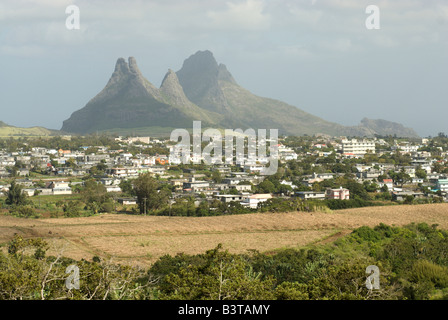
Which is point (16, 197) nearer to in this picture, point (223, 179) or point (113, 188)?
point (113, 188)

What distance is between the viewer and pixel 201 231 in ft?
92.3

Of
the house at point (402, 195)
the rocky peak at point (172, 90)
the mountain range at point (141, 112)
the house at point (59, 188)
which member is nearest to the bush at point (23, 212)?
the house at point (59, 188)

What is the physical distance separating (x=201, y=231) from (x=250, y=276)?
38.1 ft

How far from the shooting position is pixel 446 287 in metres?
16.4

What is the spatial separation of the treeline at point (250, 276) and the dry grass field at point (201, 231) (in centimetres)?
321

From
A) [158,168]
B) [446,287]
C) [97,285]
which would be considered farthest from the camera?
[158,168]

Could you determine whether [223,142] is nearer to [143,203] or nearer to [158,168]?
[158,168]

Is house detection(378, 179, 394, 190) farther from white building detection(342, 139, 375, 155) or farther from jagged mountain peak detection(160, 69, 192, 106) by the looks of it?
jagged mountain peak detection(160, 69, 192, 106)

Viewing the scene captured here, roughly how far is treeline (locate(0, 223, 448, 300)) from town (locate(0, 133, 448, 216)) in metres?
13.9

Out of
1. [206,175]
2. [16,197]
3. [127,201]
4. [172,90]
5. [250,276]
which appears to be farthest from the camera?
[172,90]

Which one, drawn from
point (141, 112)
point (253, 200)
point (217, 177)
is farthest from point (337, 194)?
point (141, 112)

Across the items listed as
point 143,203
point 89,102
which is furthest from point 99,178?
point 89,102

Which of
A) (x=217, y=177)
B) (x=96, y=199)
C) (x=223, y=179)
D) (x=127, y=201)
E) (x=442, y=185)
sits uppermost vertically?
(x=217, y=177)
